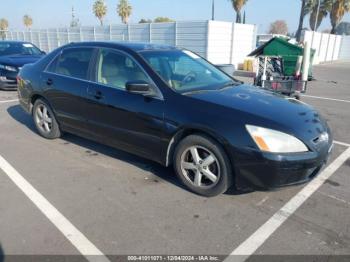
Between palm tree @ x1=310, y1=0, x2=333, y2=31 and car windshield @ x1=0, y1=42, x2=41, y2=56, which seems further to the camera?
palm tree @ x1=310, y1=0, x2=333, y2=31

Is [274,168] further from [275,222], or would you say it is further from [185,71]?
[185,71]

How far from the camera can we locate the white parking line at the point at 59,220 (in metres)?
2.58

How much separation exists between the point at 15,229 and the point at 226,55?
16569 mm

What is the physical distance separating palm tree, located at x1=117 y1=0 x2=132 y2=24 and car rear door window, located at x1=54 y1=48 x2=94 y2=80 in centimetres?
5082

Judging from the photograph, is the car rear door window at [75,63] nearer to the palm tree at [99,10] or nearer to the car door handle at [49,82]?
the car door handle at [49,82]

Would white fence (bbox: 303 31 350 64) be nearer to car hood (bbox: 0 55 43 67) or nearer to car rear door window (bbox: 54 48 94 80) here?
car hood (bbox: 0 55 43 67)

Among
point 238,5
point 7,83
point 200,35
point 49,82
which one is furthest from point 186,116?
point 238,5

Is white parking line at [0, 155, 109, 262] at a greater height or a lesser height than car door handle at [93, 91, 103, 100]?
lesser

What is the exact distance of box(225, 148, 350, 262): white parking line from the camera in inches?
103

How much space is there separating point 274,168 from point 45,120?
383 centimetres

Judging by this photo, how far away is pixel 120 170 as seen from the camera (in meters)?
4.09

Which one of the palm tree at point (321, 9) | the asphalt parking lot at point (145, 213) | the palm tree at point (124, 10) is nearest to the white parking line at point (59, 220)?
the asphalt parking lot at point (145, 213)

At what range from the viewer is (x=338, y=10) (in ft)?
120

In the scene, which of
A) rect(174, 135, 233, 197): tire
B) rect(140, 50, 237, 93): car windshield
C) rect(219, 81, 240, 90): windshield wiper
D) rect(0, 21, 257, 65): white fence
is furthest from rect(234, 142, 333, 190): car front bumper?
rect(0, 21, 257, 65): white fence
